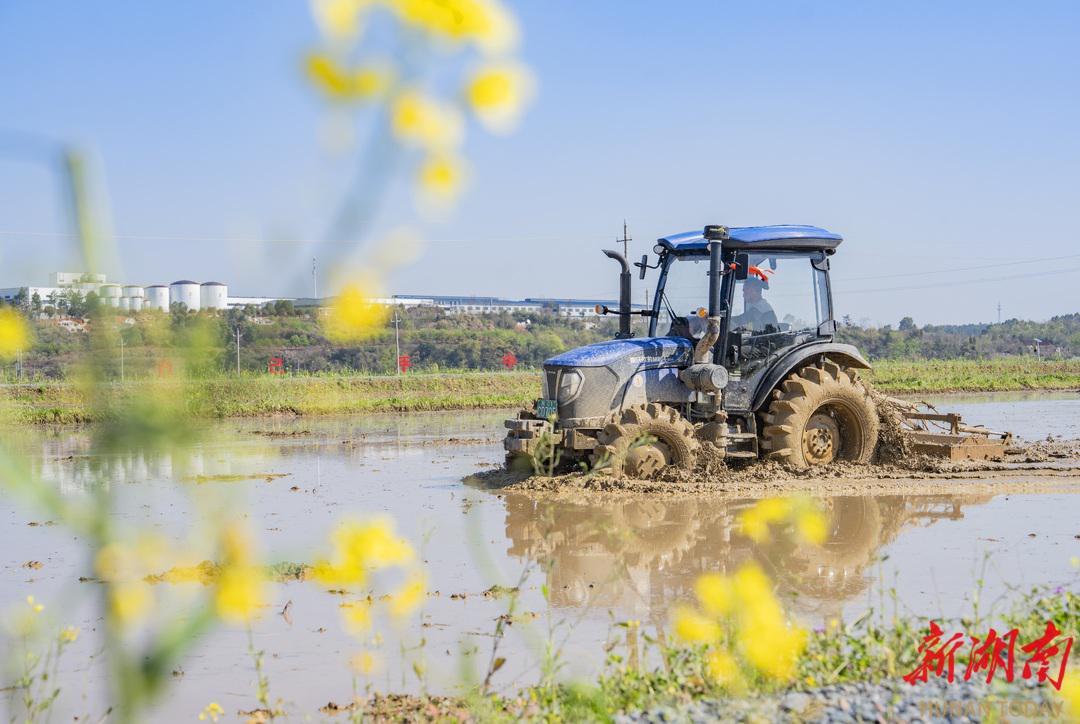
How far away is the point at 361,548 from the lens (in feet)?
5.55

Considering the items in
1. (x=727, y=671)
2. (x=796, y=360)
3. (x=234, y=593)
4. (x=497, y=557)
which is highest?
(x=796, y=360)

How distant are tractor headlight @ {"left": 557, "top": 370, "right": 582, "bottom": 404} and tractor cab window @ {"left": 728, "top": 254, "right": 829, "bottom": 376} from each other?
66.9 inches

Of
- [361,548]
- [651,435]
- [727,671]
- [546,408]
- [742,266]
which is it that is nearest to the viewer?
[361,548]

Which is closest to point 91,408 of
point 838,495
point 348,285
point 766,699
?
point 348,285

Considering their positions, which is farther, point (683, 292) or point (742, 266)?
point (683, 292)

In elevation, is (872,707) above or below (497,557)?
above

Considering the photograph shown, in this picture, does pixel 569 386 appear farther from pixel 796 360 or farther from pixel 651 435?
pixel 796 360

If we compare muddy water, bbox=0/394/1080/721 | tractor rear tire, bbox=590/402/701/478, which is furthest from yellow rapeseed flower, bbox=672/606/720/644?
tractor rear tire, bbox=590/402/701/478

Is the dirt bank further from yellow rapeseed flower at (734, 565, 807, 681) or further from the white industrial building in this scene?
the white industrial building

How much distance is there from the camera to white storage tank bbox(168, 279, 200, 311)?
47.3 inches

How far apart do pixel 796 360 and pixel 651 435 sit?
6.31ft

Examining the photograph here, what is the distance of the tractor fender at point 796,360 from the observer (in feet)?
35.9

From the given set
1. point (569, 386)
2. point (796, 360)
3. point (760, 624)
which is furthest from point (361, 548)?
point (796, 360)

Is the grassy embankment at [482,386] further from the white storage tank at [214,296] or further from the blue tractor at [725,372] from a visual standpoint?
the white storage tank at [214,296]
